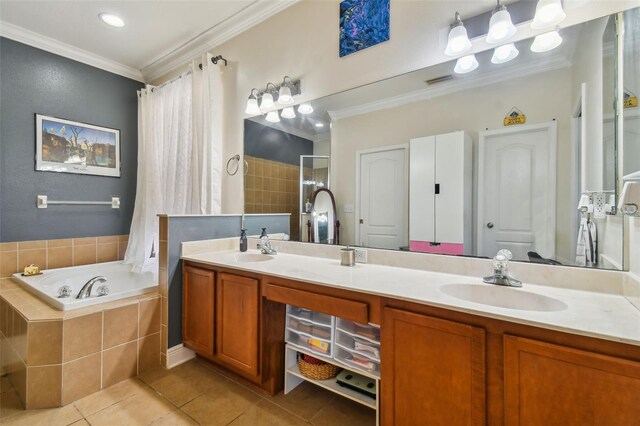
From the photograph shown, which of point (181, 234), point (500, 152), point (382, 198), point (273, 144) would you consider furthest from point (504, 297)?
point (181, 234)

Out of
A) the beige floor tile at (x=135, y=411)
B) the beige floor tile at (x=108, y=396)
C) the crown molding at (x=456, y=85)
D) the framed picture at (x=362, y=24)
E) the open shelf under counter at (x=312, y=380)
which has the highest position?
the framed picture at (x=362, y=24)

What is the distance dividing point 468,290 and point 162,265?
2.00m

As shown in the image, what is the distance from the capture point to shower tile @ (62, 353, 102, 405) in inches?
62.7

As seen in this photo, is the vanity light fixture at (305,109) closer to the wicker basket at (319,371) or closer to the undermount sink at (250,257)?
the undermount sink at (250,257)

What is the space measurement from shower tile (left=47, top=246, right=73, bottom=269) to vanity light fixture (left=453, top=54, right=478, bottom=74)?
373cm

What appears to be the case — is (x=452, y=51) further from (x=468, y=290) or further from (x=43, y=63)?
(x=43, y=63)

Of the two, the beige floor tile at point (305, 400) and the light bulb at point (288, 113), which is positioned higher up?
the light bulb at point (288, 113)

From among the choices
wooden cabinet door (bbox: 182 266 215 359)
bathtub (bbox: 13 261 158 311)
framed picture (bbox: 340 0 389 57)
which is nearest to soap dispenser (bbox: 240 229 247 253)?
wooden cabinet door (bbox: 182 266 215 359)

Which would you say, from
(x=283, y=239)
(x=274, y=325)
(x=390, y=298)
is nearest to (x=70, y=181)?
(x=283, y=239)

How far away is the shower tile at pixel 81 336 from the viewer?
160 cm

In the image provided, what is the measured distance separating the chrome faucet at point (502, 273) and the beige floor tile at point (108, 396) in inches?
85.1

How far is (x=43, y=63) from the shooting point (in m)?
2.59

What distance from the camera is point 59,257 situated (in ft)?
8.79

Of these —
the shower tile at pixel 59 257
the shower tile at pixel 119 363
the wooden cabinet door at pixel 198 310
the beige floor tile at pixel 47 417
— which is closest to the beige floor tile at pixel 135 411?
the beige floor tile at pixel 47 417
